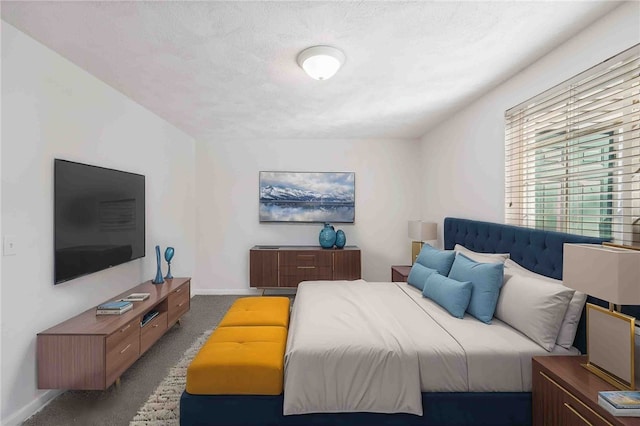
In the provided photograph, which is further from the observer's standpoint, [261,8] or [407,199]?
[407,199]

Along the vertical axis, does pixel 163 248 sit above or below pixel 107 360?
above

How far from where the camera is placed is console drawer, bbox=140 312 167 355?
2.66 metres

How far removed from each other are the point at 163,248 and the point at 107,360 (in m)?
2.08

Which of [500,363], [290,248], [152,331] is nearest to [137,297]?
[152,331]

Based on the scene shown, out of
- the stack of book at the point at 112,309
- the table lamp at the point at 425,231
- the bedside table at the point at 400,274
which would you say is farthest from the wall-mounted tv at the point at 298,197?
the stack of book at the point at 112,309

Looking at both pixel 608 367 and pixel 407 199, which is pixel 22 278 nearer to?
pixel 608 367

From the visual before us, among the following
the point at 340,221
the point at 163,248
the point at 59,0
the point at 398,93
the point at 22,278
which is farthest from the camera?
the point at 340,221

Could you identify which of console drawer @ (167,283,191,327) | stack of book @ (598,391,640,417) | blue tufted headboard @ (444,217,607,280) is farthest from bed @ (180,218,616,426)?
console drawer @ (167,283,191,327)

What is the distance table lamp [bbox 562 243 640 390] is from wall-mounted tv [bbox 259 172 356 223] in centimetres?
371

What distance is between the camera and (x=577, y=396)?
1436 mm

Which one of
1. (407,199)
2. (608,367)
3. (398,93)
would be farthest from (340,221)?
(608,367)

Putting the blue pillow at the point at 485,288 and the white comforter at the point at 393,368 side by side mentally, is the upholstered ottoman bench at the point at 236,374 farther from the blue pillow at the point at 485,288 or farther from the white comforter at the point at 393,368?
the blue pillow at the point at 485,288

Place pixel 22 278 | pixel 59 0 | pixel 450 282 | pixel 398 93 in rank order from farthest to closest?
pixel 398 93 → pixel 450 282 → pixel 22 278 → pixel 59 0

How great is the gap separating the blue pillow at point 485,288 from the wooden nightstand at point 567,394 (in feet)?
1.61
